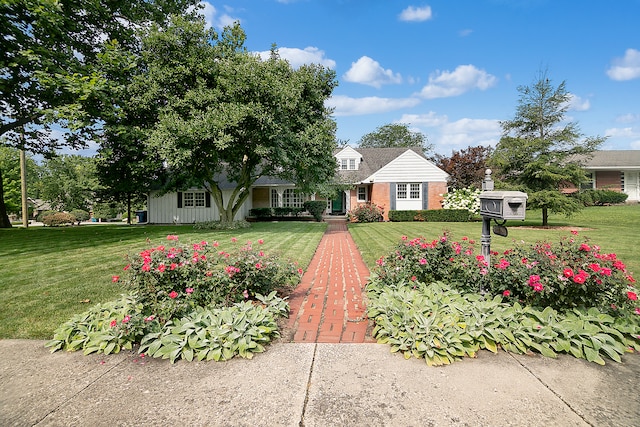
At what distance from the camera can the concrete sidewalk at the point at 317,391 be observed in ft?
6.82

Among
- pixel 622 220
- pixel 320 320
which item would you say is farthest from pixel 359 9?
pixel 622 220

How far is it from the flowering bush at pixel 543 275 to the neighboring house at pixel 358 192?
17320mm

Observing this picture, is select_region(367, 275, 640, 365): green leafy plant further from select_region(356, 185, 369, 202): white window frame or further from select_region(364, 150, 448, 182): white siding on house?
select_region(356, 185, 369, 202): white window frame

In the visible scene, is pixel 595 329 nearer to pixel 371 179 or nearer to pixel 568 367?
pixel 568 367

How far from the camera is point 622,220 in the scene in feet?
54.6

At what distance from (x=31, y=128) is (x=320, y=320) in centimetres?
1840

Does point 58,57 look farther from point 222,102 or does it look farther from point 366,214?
point 366,214

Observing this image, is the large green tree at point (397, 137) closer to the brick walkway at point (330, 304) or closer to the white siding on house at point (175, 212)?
the white siding on house at point (175, 212)

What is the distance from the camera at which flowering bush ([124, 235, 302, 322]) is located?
11.2 feet

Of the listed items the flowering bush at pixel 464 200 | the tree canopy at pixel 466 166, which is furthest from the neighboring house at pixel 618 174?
the flowering bush at pixel 464 200

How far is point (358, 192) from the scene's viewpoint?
82.2 feet

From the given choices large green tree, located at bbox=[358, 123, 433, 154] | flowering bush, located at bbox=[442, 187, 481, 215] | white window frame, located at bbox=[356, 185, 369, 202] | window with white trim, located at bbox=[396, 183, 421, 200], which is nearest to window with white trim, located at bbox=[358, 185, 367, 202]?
white window frame, located at bbox=[356, 185, 369, 202]

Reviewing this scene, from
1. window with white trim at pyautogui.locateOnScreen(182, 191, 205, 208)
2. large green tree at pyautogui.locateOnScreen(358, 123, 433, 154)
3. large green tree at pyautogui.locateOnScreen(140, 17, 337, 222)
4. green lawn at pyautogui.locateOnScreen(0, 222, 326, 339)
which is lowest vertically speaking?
green lawn at pyautogui.locateOnScreen(0, 222, 326, 339)

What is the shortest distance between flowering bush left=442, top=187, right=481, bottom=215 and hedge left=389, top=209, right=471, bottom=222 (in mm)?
654
